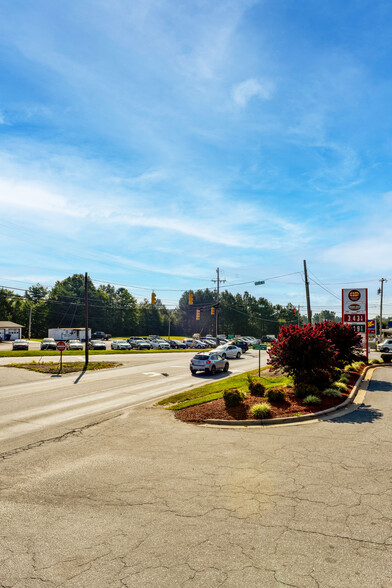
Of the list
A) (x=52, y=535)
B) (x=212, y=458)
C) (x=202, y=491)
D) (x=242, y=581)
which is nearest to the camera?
(x=242, y=581)

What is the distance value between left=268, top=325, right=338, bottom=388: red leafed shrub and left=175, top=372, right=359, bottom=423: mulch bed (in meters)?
1.40

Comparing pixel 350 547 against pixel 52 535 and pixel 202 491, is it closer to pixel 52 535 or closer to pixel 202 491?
pixel 202 491

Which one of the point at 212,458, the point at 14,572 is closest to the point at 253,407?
the point at 212,458

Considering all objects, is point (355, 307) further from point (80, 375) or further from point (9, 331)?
point (9, 331)

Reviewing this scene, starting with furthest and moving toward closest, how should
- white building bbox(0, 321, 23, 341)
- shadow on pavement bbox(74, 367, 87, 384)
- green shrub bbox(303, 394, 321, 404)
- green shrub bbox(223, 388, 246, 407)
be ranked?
white building bbox(0, 321, 23, 341), shadow on pavement bbox(74, 367, 87, 384), green shrub bbox(303, 394, 321, 404), green shrub bbox(223, 388, 246, 407)

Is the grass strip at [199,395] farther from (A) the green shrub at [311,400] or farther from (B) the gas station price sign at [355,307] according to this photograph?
(B) the gas station price sign at [355,307]

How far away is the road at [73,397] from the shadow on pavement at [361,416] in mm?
8760

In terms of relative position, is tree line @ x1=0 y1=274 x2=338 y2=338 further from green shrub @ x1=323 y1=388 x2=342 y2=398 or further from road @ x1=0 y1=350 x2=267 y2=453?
green shrub @ x1=323 y1=388 x2=342 y2=398

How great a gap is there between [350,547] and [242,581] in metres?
1.71

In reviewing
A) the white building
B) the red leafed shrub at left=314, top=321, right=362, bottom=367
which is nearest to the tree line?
the white building

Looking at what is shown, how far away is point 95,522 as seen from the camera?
6117 millimetres

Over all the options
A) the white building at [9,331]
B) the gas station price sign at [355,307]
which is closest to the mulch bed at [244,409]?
the gas station price sign at [355,307]

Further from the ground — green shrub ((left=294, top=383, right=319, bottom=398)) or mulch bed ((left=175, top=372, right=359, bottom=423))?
green shrub ((left=294, top=383, right=319, bottom=398))

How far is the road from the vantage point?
42.2 feet
